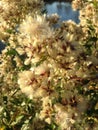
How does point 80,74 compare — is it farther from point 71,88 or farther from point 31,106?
point 31,106

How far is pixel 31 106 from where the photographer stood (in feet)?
10.1

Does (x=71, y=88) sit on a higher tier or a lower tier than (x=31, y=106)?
higher

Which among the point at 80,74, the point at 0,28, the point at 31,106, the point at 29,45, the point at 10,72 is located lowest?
the point at 10,72

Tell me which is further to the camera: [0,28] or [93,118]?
[0,28]

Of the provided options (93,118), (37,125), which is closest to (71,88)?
(93,118)

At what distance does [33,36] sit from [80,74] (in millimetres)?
307

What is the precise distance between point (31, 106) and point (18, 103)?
29 cm

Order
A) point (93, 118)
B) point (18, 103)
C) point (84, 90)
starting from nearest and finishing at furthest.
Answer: point (84, 90) → point (93, 118) → point (18, 103)

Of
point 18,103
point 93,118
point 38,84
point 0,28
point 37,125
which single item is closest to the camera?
point 38,84

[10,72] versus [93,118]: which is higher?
[93,118]

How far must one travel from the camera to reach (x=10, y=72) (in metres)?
4.39

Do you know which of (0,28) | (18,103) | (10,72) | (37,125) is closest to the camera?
(37,125)

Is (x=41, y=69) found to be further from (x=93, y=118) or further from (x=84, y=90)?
(x=93, y=118)

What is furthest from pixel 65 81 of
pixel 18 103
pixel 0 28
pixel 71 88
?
pixel 0 28
